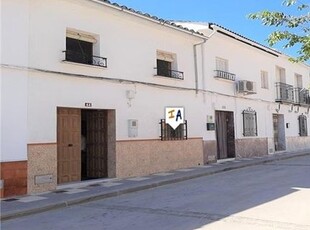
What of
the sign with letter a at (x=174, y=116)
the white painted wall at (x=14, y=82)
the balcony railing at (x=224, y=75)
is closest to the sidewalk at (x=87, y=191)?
the white painted wall at (x=14, y=82)

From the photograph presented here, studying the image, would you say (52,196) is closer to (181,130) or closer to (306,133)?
(181,130)

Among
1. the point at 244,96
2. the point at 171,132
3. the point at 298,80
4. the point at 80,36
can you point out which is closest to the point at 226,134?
the point at 244,96

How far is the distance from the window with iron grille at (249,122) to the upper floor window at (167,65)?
525 cm

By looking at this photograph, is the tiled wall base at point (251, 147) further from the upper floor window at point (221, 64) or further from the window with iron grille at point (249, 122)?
the upper floor window at point (221, 64)

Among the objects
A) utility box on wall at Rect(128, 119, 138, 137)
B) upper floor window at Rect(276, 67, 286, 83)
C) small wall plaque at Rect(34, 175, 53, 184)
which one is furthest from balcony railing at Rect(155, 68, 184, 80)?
upper floor window at Rect(276, 67, 286, 83)

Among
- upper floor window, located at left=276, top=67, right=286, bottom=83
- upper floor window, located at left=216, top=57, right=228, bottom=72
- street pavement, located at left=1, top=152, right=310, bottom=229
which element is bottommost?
street pavement, located at left=1, top=152, right=310, bottom=229

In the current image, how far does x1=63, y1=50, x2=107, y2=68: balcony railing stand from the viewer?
10742 millimetres

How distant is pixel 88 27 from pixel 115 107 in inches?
92.6

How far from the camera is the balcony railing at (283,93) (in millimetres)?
21703

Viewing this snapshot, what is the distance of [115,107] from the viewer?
1165cm

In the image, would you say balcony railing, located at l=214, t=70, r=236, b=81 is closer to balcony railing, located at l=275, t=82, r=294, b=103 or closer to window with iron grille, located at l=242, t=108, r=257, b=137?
window with iron grille, located at l=242, t=108, r=257, b=137

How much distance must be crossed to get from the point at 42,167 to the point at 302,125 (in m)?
19.3

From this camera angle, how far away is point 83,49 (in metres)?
11.1

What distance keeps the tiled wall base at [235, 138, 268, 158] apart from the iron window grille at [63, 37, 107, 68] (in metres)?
8.57
